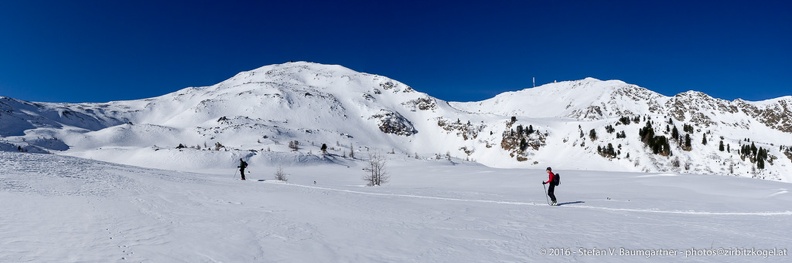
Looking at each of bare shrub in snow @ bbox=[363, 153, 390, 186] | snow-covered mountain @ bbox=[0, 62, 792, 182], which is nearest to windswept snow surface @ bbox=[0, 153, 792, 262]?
bare shrub in snow @ bbox=[363, 153, 390, 186]

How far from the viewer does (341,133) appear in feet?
395

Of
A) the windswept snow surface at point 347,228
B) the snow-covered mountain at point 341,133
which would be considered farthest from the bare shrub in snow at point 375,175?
the snow-covered mountain at point 341,133

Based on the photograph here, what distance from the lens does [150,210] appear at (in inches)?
462


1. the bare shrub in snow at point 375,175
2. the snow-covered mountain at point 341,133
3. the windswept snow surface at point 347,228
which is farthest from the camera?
the snow-covered mountain at point 341,133

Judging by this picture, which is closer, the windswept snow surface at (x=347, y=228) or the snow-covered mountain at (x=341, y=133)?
the windswept snow surface at (x=347, y=228)

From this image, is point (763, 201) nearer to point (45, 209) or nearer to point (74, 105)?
point (45, 209)

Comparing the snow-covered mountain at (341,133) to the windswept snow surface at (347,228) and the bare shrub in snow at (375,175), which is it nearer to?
the bare shrub in snow at (375,175)

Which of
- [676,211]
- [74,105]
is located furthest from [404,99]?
[676,211]

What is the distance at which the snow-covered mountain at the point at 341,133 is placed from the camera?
76000mm

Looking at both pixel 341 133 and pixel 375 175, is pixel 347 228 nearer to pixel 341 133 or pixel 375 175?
pixel 375 175

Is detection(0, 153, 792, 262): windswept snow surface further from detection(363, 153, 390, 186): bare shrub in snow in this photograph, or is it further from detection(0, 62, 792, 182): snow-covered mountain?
detection(0, 62, 792, 182): snow-covered mountain

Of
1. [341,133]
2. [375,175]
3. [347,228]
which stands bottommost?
[347,228]

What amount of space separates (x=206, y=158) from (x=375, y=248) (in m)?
55.5

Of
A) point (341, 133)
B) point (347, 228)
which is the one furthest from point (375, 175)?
point (341, 133)
